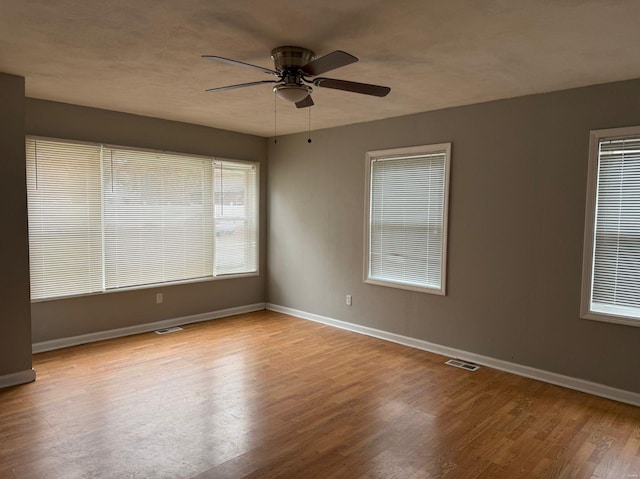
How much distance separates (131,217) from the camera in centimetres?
489

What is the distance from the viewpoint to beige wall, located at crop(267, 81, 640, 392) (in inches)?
138

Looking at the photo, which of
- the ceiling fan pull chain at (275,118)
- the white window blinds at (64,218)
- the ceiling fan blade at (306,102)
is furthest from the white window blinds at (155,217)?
the ceiling fan blade at (306,102)

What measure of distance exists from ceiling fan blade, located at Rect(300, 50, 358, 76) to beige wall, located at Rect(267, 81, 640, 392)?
1586 mm

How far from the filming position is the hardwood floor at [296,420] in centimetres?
247

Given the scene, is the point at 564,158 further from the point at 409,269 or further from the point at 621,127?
the point at 409,269

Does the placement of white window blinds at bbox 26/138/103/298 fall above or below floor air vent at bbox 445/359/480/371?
above

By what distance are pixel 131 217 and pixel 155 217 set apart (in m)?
0.28

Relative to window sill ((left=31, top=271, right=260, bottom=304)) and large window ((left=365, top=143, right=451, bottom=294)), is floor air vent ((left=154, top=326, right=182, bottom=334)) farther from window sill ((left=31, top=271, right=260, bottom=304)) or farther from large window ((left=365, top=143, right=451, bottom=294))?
large window ((left=365, top=143, right=451, bottom=294))

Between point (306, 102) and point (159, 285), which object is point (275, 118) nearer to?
point (306, 102)

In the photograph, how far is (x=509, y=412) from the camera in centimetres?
317

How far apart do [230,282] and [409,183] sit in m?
2.78

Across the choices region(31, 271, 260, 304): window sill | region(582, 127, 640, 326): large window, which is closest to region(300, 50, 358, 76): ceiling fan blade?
region(582, 127, 640, 326): large window

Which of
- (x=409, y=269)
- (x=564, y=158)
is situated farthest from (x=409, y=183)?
(x=564, y=158)

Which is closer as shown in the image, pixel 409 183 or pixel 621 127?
pixel 621 127
